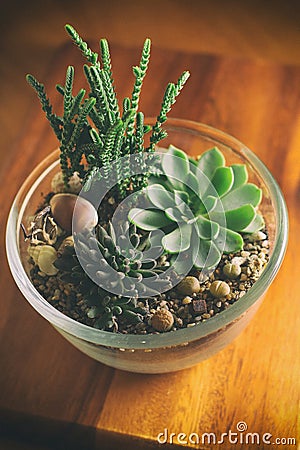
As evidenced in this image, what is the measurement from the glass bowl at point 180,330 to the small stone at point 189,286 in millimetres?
55

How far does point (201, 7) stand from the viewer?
5.57ft

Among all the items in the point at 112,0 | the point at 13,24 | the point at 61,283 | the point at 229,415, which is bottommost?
the point at 229,415

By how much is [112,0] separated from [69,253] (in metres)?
1.18

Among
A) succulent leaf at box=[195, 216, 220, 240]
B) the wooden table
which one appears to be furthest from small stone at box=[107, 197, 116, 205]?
the wooden table

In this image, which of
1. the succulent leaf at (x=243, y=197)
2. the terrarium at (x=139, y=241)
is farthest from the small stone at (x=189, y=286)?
the succulent leaf at (x=243, y=197)

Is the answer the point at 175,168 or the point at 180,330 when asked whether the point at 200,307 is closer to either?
the point at 180,330

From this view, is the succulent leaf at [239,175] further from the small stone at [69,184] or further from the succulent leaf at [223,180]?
the small stone at [69,184]

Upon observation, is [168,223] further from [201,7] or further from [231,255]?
[201,7]

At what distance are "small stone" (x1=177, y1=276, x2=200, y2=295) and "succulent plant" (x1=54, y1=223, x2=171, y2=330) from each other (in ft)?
0.07

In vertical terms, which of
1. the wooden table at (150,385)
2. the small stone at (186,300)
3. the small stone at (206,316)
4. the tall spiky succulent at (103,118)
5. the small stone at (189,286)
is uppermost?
the tall spiky succulent at (103,118)

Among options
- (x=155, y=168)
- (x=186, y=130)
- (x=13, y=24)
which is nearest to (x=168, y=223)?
(x=155, y=168)

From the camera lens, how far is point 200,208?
0.80m

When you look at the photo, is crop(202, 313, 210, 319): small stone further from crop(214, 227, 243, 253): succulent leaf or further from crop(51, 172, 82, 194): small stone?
crop(51, 172, 82, 194): small stone

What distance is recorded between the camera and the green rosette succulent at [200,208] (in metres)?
0.77
